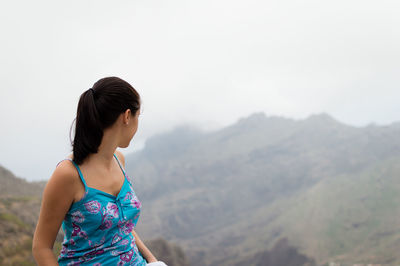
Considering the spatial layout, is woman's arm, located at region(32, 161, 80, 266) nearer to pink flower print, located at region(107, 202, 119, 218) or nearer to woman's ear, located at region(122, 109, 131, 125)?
pink flower print, located at region(107, 202, 119, 218)

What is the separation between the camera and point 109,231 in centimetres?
277

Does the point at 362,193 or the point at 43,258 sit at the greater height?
the point at 43,258

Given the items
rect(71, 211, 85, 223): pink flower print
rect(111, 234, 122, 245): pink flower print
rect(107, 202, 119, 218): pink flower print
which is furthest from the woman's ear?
rect(111, 234, 122, 245): pink flower print

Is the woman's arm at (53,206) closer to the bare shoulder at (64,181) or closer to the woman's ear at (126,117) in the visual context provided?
the bare shoulder at (64,181)

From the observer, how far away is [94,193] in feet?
8.80

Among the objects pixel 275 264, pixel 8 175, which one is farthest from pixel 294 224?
pixel 8 175

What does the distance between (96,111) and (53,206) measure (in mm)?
785

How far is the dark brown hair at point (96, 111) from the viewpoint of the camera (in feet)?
8.88

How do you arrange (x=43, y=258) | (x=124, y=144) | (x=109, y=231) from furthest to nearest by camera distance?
(x=124, y=144) → (x=109, y=231) → (x=43, y=258)

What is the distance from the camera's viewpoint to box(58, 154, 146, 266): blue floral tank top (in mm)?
2643

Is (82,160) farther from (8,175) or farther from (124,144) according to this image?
(8,175)

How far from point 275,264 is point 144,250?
158382 millimetres

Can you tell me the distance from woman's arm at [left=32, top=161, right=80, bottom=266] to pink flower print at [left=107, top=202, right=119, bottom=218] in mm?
307

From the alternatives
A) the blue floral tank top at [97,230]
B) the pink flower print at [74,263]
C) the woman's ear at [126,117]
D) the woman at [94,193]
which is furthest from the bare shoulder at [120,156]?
the pink flower print at [74,263]
